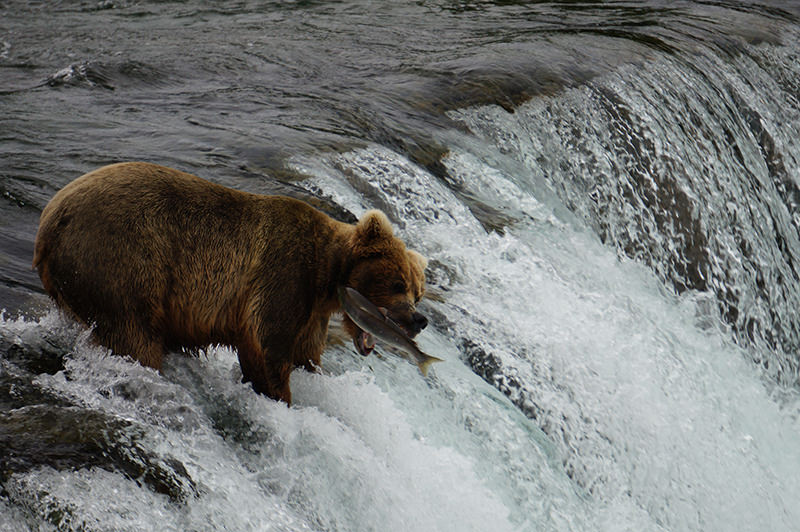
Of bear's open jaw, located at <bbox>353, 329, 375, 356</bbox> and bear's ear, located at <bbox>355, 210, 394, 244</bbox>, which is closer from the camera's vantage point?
bear's ear, located at <bbox>355, 210, 394, 244</bbox>

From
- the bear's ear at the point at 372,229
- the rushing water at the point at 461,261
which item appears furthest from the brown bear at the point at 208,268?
the rushing water at the point at 461,261

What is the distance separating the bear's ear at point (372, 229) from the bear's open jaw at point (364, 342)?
0.33m

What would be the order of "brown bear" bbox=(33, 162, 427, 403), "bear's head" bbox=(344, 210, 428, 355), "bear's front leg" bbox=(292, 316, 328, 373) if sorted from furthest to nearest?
"bear's front leg" bbox=(292, 316, 328, 373) → "bear's head" bbox=(344, 210, 428, 355) → "brown bear" bbox=(33, 162, 427, 403)

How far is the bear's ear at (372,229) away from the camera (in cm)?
299

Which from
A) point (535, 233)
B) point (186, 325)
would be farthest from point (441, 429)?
point (535, 233)

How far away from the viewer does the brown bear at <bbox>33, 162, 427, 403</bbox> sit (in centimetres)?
272

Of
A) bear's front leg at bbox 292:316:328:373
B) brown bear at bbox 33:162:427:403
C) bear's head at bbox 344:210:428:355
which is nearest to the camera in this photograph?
brown bear at bbox 33:162:427:403

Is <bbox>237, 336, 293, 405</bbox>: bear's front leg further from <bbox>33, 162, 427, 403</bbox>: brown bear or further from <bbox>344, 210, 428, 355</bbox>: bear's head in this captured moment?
<bbox>344, 210, 428, 355</bbox>: bear's head

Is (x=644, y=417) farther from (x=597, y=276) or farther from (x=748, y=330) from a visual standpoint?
(x=748, y=330)

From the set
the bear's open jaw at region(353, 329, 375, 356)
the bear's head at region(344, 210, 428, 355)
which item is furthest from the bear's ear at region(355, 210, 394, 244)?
the bear's open jaw at region(353, 329, 375, 356)

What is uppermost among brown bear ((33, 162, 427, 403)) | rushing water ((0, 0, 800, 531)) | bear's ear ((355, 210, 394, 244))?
bear's ear ((355, 210, 394, 244))

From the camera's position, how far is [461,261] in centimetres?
467

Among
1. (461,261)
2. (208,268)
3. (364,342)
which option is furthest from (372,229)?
(461,261)

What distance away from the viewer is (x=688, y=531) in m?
4.40
